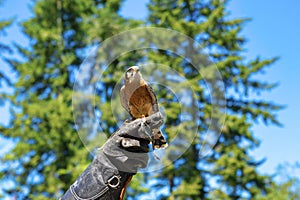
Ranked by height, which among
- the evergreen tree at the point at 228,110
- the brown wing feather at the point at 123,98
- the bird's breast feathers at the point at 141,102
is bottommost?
the bird's breast feathers at the point at 141,102

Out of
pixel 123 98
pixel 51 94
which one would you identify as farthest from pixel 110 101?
pixel 123 98

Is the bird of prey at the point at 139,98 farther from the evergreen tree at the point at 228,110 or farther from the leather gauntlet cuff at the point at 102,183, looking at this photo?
the evergreen tree at the point at 228,110

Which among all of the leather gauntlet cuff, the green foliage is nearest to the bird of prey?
the leather gauntlet cuff

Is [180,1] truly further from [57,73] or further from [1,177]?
[1,177]

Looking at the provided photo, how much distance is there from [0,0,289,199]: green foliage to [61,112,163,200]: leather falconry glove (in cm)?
1274

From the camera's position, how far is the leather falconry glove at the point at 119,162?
299cm

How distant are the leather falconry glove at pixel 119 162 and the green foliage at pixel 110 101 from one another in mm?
12743

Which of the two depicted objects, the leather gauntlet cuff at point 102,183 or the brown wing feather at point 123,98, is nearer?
the leather gauntlet cuff at point 102,183

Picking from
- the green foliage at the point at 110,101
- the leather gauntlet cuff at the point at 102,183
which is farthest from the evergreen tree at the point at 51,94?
the leather gauntlet cuff at the point at 102,183

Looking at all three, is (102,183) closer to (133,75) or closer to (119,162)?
(119,162)

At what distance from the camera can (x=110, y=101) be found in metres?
18.0

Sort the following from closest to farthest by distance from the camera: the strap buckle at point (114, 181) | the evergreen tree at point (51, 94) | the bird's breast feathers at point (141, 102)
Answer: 1. the strap buckle at point (114, 181)
2. the bird's breast feathers at point (141, 102)
3. the evergreen tree at point (51, 94)

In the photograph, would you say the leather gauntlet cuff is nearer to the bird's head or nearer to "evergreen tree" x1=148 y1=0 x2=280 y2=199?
the bird's head

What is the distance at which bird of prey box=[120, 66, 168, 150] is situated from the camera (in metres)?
3.04
